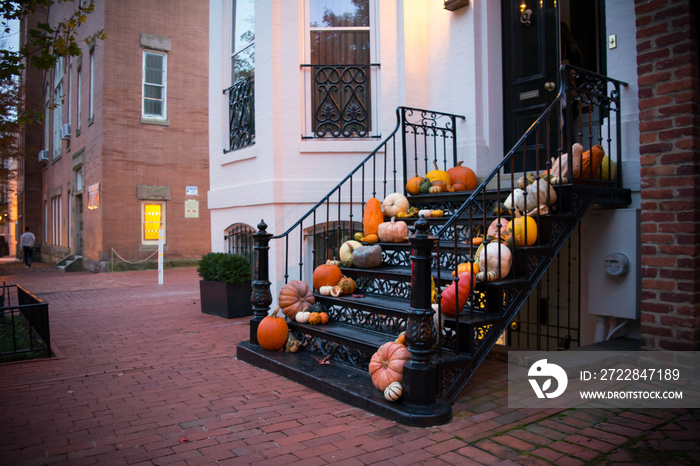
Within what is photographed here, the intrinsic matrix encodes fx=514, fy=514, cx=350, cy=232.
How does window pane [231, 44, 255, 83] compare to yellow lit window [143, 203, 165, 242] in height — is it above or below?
above

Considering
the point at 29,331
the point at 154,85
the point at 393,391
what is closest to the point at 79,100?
the point at 154,85

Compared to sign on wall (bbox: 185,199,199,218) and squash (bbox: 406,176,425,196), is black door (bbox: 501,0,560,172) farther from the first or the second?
sign on wall (bbox: 185,199,199,218)

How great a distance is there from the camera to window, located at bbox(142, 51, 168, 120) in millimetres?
16797

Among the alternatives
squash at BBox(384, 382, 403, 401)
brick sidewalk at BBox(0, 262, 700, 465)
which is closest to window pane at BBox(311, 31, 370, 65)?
brick sidewalk at BBox(0, 262, 700, 465)

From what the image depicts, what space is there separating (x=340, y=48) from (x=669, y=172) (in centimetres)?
482

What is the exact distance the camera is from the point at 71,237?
1969 cm

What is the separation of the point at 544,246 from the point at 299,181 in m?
3.78

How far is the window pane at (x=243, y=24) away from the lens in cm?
843

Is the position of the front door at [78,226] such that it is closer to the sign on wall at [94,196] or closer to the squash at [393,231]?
the sign on wall at [94,196]

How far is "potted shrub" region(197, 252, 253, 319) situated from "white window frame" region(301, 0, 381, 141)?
2.21m

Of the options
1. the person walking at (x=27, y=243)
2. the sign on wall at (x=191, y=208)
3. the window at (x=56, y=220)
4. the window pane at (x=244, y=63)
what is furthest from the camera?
the window at (x=56, y=220)

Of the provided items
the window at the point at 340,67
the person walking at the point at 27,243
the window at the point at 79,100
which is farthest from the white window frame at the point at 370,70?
the person walking at the point at 27,243

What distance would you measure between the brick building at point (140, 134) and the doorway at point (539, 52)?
13.1m

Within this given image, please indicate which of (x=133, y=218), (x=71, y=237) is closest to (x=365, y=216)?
(x=133, y=218)
